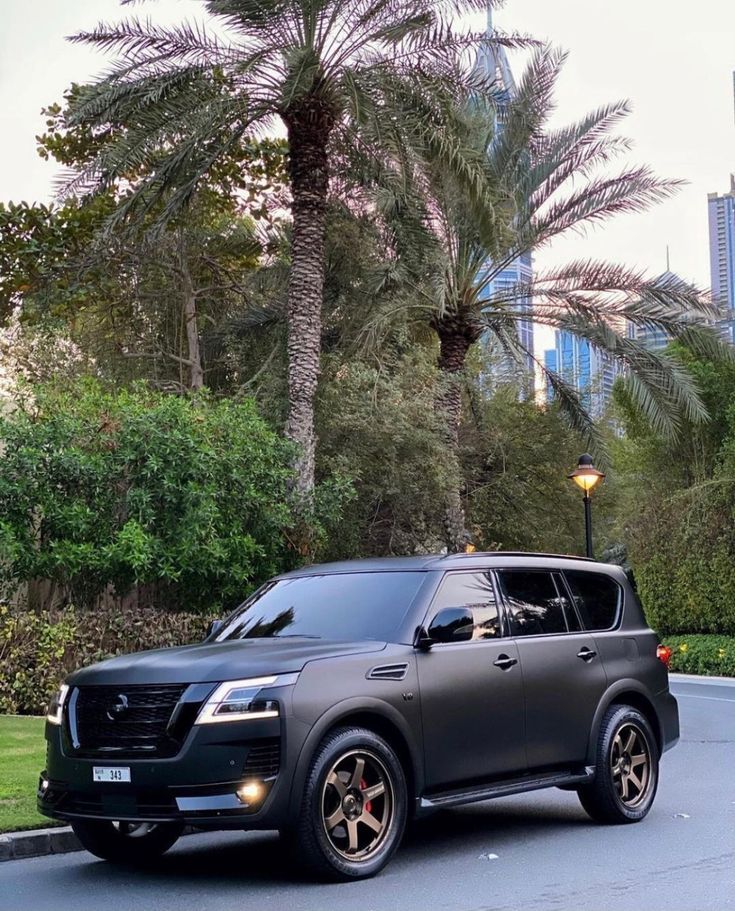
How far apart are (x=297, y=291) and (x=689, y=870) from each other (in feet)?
59.2

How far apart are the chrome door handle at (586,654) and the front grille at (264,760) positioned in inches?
117

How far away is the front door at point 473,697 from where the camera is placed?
8.42 metres

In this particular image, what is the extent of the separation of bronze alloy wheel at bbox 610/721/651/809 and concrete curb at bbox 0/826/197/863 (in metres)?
3.83

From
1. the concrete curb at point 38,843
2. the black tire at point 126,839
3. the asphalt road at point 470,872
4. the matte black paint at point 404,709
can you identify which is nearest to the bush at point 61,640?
the asphalt road at point 470,872

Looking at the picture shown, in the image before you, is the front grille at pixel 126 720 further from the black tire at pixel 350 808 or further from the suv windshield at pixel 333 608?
the suv windshield at pixel 333 608

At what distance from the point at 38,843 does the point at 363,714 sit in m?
2.50

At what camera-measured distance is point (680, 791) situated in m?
11.9

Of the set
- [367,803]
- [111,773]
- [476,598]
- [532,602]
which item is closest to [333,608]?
[476,598]

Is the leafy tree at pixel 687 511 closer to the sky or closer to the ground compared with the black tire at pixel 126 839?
closer to the sky

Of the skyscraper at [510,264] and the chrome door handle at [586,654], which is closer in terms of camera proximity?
the chrome door handle at [586,654]

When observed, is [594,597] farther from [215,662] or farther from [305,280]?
[305,280]

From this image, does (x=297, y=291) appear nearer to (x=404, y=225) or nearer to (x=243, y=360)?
(x=404, y=225)

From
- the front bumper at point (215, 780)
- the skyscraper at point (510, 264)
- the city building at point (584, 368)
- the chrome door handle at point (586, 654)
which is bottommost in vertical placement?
the front bumper at point (215, 780)

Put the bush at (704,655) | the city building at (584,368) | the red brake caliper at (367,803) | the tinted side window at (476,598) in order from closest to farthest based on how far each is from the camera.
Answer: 1. the red brake caliper at (367,803)
2. the tinted side window at (476,598)
3. the city building at (584,368)
4. the bush at (704,655)
